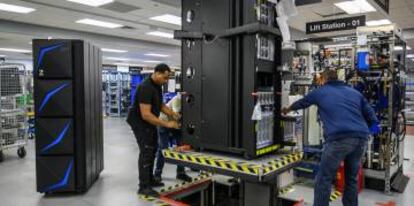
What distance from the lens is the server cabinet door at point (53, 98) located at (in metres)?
4.77

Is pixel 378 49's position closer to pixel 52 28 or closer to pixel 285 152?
pixel 285 152

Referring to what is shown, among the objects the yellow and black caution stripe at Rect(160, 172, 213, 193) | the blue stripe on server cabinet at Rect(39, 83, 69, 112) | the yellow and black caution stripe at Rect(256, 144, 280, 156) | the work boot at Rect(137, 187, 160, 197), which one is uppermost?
the blue stripe on server cabinet at Rect(39, 83, 69, 112)

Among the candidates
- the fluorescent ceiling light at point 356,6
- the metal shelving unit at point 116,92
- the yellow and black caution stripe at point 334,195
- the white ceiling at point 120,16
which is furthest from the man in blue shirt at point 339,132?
the metal shelving unit at point 116,92

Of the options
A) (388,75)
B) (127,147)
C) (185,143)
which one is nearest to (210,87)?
(185,143)

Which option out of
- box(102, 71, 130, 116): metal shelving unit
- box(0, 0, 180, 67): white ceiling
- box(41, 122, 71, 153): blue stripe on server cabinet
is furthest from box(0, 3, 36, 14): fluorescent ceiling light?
box(102, 71, 130, 116): metal shelving unit

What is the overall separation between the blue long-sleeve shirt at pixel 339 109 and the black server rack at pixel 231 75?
0.61 meters

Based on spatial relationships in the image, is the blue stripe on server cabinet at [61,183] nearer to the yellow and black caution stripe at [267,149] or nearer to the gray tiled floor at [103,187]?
the gray tiled floor at [103,187]

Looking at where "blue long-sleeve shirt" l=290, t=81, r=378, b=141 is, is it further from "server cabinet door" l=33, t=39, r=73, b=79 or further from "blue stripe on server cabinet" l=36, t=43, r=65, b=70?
"blue stripe on server cabinet" l=36, t=43, r=65, b=70

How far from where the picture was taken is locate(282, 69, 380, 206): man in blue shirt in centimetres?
329

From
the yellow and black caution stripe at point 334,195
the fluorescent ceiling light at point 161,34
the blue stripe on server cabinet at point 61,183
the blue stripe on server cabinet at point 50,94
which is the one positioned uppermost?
the fluorescent ceiling light at point 161,34

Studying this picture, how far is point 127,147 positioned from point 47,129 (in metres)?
3.91

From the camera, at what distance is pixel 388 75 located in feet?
16.4

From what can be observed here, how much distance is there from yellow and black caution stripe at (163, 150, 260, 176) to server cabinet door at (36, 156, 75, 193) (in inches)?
100

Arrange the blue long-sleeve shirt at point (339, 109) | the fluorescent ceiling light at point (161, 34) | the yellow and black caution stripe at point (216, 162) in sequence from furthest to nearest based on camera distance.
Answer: the fluorescent ceiling light at point (161, 34) < the blue long-sleeve shirt at point (339, 109) < the yellow and black caution stripe at point (216, 162)
